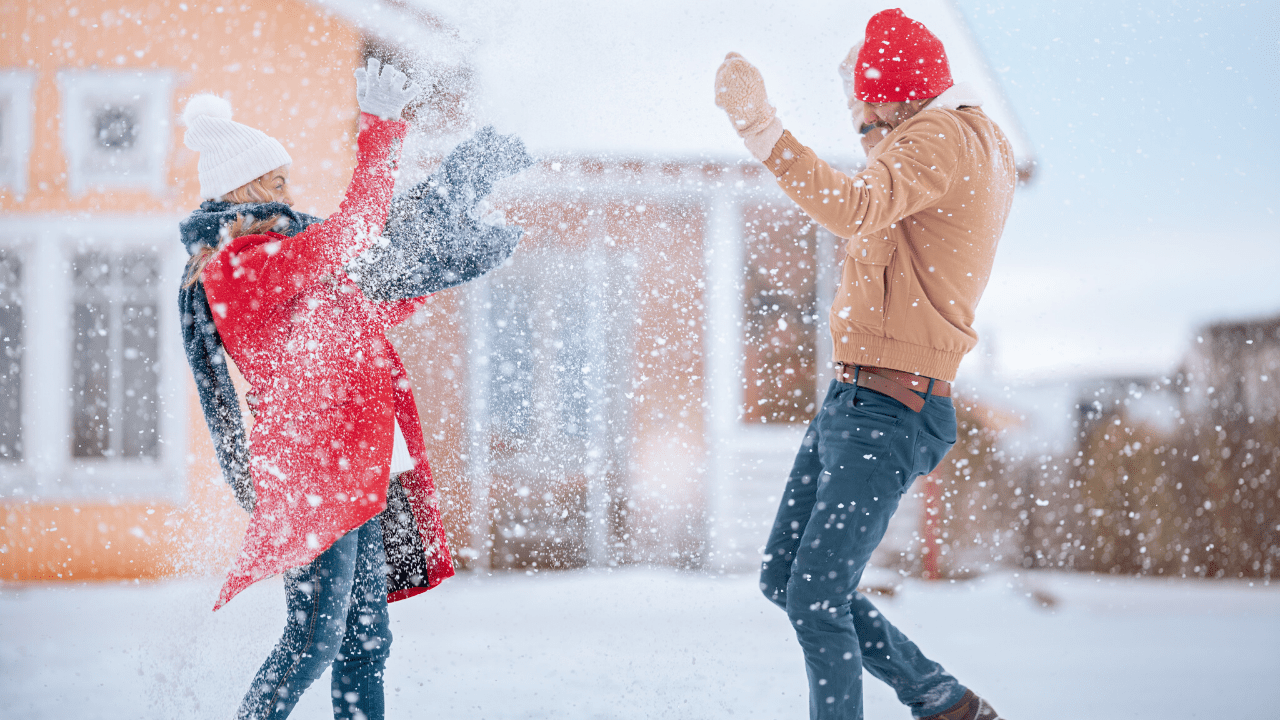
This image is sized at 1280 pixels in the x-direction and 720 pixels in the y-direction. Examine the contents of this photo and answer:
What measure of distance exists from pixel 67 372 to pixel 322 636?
301cm

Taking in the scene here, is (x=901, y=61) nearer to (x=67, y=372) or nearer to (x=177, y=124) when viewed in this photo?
(x=177, y=124)

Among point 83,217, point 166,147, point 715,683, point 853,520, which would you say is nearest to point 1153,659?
point 715,683

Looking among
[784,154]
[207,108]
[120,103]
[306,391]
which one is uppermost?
[120,103]

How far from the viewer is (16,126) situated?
133 inches

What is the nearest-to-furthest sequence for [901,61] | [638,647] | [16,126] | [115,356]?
[901,61]
[638,647]
[16,126]
[115,356]

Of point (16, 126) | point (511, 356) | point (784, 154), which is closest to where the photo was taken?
point (784, 154)

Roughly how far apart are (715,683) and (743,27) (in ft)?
8.22

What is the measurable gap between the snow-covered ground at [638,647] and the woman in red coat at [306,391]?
0.72m

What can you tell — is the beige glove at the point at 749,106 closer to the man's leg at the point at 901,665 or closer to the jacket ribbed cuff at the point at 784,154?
the jacket ribbed cuff at the point at 784,154

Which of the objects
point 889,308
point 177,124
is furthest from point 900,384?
point 177,124

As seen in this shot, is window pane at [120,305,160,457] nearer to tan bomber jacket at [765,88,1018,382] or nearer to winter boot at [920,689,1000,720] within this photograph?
tan bomber jacket at [765,88,1018,382]

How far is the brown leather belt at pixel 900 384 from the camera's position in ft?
4.11

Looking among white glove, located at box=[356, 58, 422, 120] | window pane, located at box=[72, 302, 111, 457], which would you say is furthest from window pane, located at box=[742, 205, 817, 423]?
window pane, located at box=[72, 302, 111, 457]

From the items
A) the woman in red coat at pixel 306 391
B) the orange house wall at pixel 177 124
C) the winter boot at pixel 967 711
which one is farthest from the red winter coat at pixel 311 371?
the orange house wall at pixel 177 124
